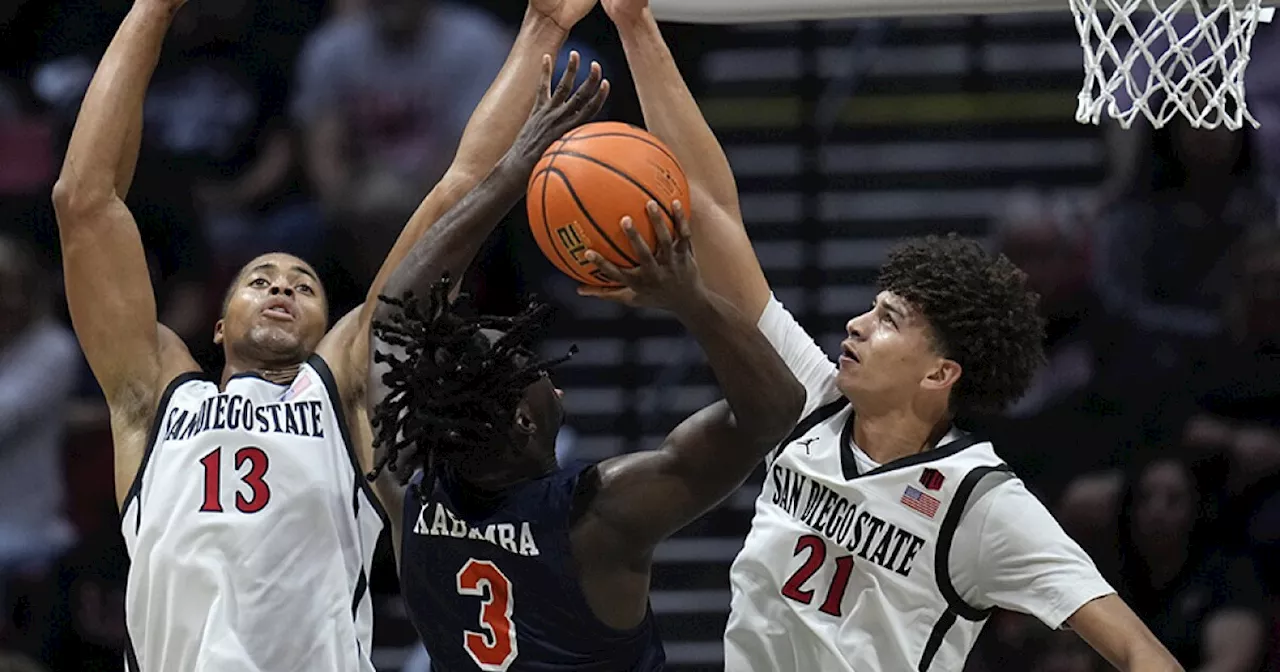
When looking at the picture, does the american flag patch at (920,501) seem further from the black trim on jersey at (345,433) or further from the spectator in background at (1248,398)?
the spectator in background at (1248,398)

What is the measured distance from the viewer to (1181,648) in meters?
6.15

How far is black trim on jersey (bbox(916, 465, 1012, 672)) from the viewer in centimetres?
395

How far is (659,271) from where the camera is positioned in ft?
10.1

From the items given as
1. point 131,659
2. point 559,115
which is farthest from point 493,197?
point 131,659

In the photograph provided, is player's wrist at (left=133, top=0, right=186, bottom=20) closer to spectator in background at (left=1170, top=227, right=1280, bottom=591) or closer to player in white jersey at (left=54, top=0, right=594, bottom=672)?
player in white jersey at (left=54, top=0, right=594, bottom=672)

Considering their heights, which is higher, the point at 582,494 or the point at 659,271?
the point at 659,271

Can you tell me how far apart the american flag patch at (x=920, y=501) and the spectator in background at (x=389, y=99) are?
11.1 feet

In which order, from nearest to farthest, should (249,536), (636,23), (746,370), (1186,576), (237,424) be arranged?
(746,370) → (249,536) → (237,424) → (636,23) → (1186,576)

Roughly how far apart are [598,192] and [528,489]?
0.58 metres

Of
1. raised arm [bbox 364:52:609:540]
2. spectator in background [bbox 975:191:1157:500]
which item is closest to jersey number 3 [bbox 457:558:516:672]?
raised arm [bbox 364:52:609:540]

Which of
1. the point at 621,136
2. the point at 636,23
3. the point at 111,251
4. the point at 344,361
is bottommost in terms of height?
the point at 344,361

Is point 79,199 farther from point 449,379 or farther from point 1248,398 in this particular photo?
point 1248,398

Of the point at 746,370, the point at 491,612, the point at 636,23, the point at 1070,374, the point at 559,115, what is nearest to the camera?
the point at 746,370

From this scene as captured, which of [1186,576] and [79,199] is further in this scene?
[1186,576]
